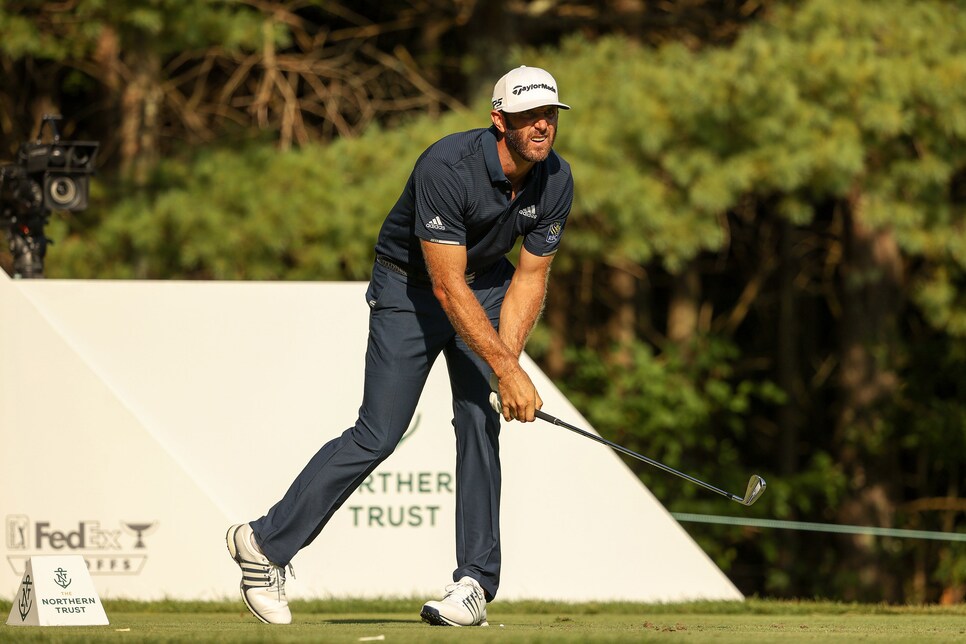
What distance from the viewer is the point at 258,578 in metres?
4.56

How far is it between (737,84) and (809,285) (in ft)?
23.5

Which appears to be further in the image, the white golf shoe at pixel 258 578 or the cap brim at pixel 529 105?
the white golf shoe at pixel 258 578

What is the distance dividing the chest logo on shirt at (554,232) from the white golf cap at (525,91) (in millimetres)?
447

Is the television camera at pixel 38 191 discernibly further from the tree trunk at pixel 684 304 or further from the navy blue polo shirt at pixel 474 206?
the tree trunk at pixel 684 304

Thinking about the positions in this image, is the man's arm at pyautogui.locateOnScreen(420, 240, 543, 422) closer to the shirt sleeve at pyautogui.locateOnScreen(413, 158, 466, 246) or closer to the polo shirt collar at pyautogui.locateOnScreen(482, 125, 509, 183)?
the shirt sleeve at pyautogui.locateOnScreen(413, 158, 466, 246)

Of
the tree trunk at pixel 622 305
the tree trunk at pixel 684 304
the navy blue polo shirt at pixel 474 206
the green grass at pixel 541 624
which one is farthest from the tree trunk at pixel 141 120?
the navy blue polo shirt at pixel 474 206

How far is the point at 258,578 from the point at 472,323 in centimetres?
105

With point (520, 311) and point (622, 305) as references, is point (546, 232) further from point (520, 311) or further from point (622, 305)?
point (622, 305)

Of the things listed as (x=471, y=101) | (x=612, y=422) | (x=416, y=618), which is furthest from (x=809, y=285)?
(x=416, y=618)

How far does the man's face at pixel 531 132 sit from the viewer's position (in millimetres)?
4363

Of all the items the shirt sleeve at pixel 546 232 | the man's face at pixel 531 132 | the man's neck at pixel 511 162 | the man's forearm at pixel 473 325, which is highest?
the man's face at pixel 531 132

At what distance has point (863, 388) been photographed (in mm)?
13859

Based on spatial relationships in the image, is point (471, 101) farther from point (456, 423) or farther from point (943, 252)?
point (456, 423)

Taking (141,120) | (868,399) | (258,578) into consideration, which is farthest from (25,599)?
(868,399)
